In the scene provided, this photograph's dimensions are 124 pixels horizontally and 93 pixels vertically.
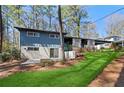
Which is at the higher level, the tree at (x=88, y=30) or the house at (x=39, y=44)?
the tree at (x=88, y=30)

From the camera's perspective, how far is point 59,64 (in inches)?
704

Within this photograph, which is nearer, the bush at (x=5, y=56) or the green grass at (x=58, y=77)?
the green grass at (x=58, y=77)

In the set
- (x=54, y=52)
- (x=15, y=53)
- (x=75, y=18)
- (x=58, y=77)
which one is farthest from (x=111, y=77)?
(x=75, y=18)

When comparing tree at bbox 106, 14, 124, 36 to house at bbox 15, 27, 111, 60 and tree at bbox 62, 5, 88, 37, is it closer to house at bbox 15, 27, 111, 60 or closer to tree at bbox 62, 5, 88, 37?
tree at bbox 62, 5, 88, 37

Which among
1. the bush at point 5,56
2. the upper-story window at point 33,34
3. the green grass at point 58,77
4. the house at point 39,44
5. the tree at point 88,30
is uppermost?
the tree at point 88,30

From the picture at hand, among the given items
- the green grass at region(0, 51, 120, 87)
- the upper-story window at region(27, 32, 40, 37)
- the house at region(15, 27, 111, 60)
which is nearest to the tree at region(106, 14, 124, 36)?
the house at region(15, 27, 111, 60)

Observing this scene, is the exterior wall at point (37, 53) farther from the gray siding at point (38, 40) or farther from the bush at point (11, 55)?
the bush at point (11, 55)

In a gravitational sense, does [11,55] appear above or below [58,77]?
above

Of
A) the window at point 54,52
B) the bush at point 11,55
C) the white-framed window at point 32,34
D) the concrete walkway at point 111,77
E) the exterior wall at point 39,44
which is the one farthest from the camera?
the window at point 54,52

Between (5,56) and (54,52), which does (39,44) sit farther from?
(5,56)

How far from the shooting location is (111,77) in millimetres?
13391

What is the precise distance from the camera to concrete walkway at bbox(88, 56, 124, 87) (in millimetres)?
11964

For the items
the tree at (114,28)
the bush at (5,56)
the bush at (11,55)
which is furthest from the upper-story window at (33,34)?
the tree at (114,28)

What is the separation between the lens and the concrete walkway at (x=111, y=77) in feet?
39.3
